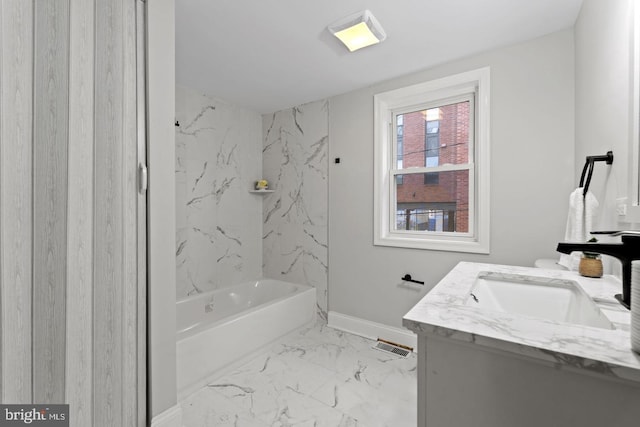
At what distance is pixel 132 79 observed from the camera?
4.36ft

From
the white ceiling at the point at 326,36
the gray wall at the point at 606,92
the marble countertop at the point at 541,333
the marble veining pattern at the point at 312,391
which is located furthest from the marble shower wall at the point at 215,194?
the gray wall at the point at 606,92

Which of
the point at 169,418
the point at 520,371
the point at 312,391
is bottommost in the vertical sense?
the point at 312,391

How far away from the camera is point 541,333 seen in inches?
26.9

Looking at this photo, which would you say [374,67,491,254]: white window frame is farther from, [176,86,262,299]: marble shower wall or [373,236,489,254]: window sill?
[176,86,262,299]: marble shower wall

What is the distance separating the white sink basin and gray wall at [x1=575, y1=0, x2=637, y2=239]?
0.34 m

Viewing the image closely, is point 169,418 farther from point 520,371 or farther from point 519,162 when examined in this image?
point 519,162

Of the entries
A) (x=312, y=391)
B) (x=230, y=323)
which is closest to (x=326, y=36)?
(x=230, y=323)

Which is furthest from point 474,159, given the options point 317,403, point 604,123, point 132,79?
point 132,79

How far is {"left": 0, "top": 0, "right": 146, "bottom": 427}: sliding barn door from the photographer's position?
3.23ft

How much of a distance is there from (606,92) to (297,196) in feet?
8.19

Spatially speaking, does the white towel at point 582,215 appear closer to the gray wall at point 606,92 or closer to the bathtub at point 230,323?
the gray wall at point 606,92

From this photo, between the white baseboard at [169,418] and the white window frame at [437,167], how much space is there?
1.89m

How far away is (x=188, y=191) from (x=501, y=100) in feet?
9.14

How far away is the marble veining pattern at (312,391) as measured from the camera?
5.34ft
